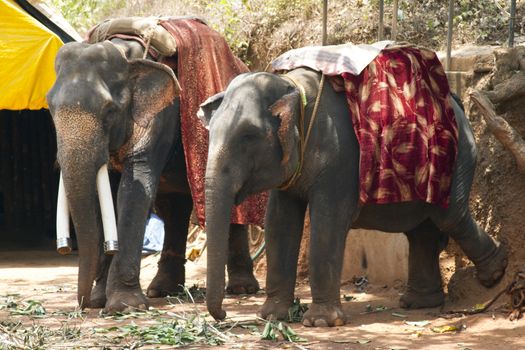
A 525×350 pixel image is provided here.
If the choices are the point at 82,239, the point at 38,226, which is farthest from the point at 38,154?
the point at 82,239

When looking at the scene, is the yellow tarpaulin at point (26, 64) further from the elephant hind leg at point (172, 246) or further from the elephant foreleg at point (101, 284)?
the elephant foreleg at point (101, 284)

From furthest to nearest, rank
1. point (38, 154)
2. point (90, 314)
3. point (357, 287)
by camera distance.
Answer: point (38, 154)
point (357, 287)
point (90, 314)

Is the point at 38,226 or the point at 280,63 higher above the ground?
the point at 280,63

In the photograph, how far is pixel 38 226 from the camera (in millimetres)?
15773

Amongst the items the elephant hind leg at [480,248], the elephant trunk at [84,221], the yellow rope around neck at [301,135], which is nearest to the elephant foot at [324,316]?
the yellow rope around neck at [301,135]

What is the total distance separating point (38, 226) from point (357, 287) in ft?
24.8

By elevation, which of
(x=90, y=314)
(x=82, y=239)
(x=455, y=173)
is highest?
(x=455, y=173)

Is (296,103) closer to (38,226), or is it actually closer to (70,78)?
(70,78)

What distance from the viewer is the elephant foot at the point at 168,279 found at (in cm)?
921

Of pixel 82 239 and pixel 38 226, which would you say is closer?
pixel 82 239

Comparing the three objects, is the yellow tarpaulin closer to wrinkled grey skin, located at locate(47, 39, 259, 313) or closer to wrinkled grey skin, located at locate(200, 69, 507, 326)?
wrinkled grey skin, located at locate(47, 39, 259, 313)

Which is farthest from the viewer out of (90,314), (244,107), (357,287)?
(357,287)

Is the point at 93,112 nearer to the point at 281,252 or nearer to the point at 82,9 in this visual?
the point at 281,252

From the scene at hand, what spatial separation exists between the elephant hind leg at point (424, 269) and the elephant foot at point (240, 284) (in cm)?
166
